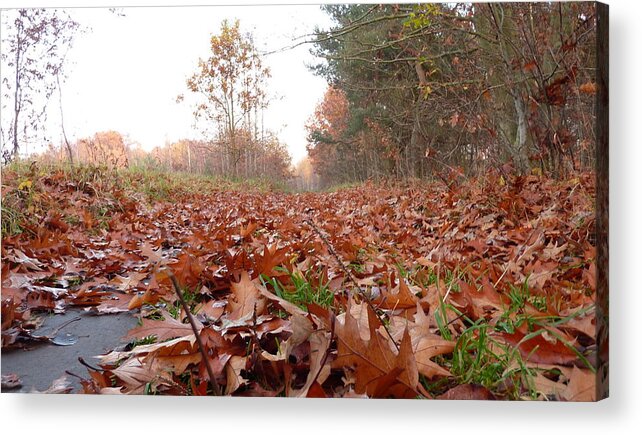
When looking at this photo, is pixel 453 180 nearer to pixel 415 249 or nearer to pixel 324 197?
pixel 415 249

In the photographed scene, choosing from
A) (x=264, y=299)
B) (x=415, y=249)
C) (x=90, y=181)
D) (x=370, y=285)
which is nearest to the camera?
(x=264, y=299)

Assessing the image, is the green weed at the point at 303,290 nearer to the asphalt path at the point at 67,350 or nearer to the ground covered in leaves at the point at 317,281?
the ground covered in leaves at the point at 317,281

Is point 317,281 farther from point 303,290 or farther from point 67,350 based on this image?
point 67,350

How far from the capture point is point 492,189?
1.96 metres

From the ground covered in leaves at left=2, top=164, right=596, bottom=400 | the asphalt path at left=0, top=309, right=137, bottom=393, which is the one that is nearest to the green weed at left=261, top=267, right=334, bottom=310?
the ground covered in leaves at left=2, top=164, right=596, bottom=400

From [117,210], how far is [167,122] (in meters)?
0.42

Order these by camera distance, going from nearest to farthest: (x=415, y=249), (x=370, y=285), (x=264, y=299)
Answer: (x=264, y=299) → (x=370, y=285) → (x=415, y=249)

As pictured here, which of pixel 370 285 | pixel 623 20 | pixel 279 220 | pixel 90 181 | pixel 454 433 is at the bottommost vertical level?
pixel 454 433

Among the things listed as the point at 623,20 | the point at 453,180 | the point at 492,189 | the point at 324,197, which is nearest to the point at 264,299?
the point at 324,197

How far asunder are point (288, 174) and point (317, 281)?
0.42 metres

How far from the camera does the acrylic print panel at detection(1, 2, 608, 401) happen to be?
5.60 feet

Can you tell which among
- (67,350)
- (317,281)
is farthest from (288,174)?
(67,350)

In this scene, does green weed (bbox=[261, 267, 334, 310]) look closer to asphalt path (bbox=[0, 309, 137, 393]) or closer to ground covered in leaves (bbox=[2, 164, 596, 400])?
ground covered in leaves (bbox=[2, 164, 596, 400])

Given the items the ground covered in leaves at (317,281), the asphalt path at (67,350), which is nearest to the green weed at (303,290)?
the ground covered in leaves at (317,281)
